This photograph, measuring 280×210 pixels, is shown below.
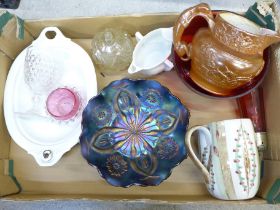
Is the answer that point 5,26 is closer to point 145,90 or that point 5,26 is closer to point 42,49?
point 42,49

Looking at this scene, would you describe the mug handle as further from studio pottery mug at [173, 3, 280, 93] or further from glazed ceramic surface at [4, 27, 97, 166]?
glazed ceramic surface at [4, 27, 97, 166]

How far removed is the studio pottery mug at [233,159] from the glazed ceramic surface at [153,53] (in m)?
0.13

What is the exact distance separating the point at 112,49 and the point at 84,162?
0.66 feet

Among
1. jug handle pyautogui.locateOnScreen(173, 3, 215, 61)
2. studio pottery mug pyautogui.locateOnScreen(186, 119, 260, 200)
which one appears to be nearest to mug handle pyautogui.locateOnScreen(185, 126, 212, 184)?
studio pottery mug pyautogui.locateOnScreen(186, 119, 260, 200)

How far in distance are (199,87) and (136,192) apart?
0.68 feet

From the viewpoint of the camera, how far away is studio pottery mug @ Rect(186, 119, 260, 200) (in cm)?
46

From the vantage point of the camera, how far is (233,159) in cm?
46

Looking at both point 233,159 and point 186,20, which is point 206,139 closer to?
point 233,159

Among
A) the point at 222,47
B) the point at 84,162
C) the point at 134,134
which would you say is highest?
the point at 222,47

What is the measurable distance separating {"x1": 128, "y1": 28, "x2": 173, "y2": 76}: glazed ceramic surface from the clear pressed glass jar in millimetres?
28

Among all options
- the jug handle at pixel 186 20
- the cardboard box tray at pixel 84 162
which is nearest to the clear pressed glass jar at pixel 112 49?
the cardboard box tray at pixel 84 162

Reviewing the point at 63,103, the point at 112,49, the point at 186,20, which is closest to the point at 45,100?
the point at 63,103

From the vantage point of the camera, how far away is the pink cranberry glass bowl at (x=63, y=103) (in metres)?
0.54

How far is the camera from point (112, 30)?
0.56 meters
